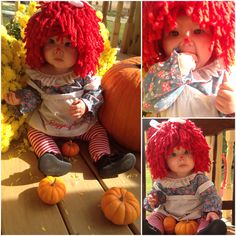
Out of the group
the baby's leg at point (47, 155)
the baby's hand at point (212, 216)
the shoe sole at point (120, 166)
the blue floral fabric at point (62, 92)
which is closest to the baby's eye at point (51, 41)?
the blue floral fabric at point (62, 92)

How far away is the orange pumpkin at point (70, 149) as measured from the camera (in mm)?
1032

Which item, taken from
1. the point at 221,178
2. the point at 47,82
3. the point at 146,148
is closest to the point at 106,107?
the point at 47,82

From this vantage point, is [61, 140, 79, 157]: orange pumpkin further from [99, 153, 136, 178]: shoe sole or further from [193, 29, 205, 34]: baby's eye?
[193, 29, 205, 34]: baby's eye

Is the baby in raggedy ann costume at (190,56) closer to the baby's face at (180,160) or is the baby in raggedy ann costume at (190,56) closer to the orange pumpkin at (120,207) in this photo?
the baby's face at (180,160)

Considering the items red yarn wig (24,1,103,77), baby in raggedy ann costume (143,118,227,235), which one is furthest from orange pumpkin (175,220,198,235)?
red yarn wig (24,1,103,77)

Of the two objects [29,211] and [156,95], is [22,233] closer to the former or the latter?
[29,211]

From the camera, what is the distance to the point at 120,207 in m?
0.82

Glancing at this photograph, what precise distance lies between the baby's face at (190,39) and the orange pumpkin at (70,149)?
0.41 meters

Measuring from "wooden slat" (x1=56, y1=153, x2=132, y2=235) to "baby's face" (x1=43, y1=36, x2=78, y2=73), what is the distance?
264mm

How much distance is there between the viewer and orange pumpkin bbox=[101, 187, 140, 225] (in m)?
0.82

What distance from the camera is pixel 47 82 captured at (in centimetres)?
101

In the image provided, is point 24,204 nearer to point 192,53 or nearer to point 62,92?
point 62,92

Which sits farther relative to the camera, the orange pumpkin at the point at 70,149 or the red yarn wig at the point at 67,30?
the orange pumpkin at the point at 70,149

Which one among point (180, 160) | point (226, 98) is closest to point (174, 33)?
point (226, 98)
